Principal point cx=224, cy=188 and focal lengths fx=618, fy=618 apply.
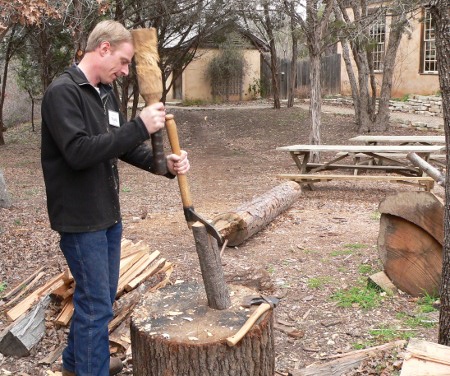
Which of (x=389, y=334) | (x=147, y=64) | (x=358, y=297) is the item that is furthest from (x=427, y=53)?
(x=147, y=64)

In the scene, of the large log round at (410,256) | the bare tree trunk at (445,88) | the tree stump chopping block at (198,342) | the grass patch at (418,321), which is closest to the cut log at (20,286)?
the tree stump chopping block at (198,342)

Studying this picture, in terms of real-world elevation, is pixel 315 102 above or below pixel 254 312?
above

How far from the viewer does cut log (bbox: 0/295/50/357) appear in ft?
14.2

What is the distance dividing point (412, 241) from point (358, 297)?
25.8 inches

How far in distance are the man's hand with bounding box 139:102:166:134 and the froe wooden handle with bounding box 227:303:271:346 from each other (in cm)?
110

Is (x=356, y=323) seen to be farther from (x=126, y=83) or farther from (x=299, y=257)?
(x=126, y=83)

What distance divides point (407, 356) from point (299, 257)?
3.51 metres

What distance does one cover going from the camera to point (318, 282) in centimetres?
564

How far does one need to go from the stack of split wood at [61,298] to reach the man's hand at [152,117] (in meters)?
1.93

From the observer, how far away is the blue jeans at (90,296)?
322 centimetres

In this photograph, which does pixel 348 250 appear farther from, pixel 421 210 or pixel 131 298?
pixel 131 298

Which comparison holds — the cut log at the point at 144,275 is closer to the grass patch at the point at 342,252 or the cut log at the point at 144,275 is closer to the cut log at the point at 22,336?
the cut log at the point at 22,336

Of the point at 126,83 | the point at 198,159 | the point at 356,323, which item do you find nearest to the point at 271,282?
the point at 356,323

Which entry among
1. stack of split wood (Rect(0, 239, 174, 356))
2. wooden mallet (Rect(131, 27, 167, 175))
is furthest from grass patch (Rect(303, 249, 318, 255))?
wooden mallet (Rect(131, 27, 167, 175))
